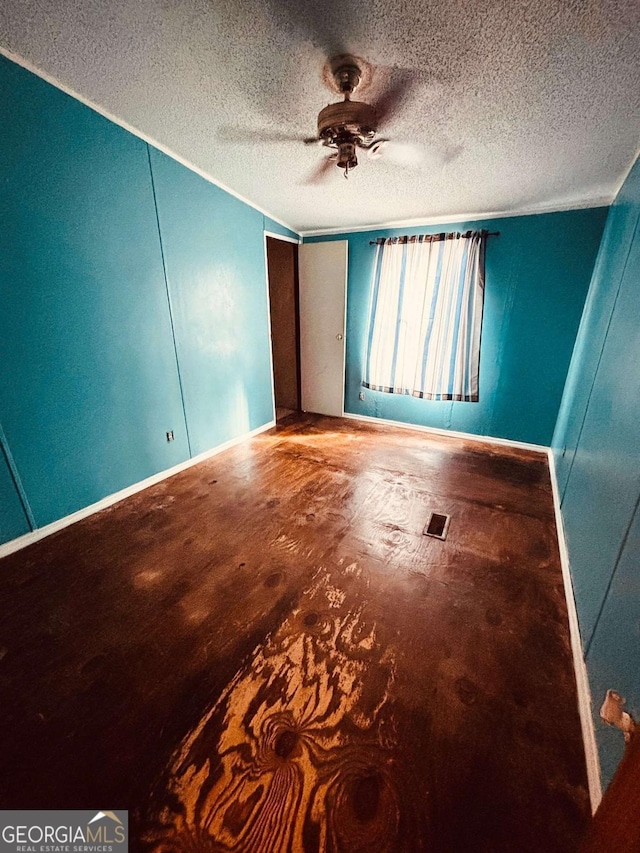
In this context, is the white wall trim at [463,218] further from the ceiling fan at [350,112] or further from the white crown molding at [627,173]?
the ceiling fan at [350,112]

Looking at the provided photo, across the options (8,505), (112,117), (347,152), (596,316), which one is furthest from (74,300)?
(596,316)

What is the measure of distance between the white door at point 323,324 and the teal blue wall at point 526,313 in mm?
330

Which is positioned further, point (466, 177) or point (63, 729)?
point (466, 177)

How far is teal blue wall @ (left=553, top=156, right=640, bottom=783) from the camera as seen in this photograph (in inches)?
38.4

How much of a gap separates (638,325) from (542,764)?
170cm

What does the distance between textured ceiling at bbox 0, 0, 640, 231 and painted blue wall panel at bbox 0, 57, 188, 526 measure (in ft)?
0.84

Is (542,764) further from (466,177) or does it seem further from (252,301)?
(252,301)

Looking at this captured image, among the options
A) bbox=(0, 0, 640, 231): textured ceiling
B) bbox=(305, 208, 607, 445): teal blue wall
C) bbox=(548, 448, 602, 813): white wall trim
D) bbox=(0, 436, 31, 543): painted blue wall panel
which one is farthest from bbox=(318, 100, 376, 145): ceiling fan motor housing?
bbox=(548, 448, 602, 813): white wall trim

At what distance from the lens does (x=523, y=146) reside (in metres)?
1.96

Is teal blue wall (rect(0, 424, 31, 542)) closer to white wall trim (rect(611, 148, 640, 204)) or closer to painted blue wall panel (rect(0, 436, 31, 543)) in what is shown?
painted blue wall panel (rect(0, 436, 31, 543))

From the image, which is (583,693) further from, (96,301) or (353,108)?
(96,301)

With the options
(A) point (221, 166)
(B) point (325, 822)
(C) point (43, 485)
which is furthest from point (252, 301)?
(B) point (325, 822)

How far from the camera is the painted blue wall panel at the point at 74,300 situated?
167cm

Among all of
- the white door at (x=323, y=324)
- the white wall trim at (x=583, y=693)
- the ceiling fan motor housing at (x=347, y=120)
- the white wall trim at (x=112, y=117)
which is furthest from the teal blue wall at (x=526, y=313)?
the ceiling fan motor housing at (x=347, y=120)
